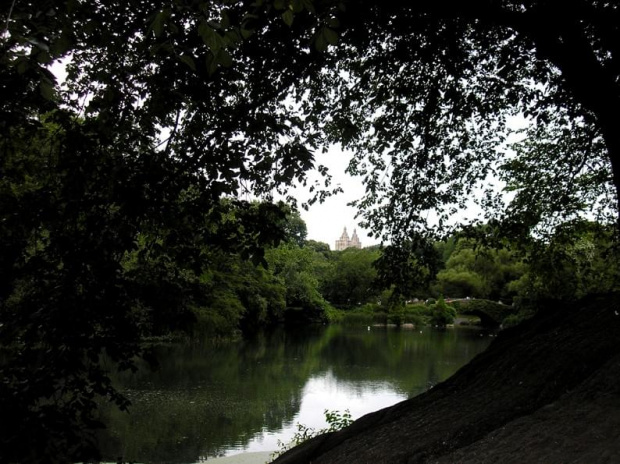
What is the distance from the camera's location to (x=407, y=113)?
6887 mm

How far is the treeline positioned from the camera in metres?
6.91

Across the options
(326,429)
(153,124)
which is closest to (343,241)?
(326,429)

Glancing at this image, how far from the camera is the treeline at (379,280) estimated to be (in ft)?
22.7

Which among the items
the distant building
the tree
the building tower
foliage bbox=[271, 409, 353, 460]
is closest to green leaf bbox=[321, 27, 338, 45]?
the tree

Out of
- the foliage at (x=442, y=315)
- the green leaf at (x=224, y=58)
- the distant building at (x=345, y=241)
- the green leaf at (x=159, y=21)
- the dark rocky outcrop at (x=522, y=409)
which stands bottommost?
the foliage at (x=442, y=315)

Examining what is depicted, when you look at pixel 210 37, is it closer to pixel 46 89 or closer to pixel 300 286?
pixel 46 89

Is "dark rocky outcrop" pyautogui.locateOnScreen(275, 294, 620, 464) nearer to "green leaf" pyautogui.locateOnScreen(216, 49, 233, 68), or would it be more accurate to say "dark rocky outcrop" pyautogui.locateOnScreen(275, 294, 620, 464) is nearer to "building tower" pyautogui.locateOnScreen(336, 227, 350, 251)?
"green leaf" pyautogui.locateOnScreen(216, 49, 233, 68)

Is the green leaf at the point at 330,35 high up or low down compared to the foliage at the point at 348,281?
up

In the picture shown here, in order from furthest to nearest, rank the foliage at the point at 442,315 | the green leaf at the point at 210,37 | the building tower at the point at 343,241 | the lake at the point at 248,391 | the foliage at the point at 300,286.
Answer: the building tower at the point at 343,241, the foliage at the point at 442,315, the foliage at the point at 300,286, the lake at the point at 248,391, the green leaf at the point at 210,37

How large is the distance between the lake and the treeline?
2.51 meters

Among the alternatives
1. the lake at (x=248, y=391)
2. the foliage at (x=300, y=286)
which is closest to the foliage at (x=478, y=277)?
the foliage at (x=300, y=286)

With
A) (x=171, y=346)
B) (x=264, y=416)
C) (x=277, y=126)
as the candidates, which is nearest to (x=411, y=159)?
(x=277, y=126)

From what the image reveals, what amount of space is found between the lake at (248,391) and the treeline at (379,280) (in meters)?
2.51

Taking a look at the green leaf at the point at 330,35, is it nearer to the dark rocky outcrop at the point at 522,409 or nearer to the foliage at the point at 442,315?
the dark rocky outcrop at the point at 522,409
